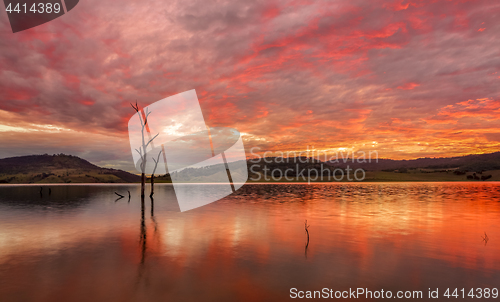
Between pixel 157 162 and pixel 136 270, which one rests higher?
pixel 157 162

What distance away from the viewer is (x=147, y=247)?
17234 millimetres

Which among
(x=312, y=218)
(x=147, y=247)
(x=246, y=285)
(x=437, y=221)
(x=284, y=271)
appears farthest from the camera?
(x=312, y=218)

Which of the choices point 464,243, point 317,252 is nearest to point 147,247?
point 317,252

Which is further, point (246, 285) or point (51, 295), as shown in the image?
point (246, 285)

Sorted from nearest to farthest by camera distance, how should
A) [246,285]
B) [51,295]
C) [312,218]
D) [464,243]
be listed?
[51,295]
[246,285]
[464,243]
[312,218]

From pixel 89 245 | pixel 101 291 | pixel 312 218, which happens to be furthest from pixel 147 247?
pixel 312 218

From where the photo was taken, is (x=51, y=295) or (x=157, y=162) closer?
(x=51, y=295)

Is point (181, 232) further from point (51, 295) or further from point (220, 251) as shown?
point (51, 295)

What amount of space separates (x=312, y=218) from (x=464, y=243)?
44.0ft

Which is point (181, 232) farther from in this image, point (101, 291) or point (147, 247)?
point (101, 291)

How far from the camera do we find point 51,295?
33.1ft

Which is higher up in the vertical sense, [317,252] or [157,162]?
[157,162]

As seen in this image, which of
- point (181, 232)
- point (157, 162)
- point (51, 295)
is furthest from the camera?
point (157, 162)

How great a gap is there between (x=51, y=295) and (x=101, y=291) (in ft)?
5.63
